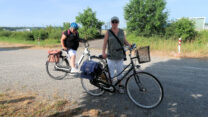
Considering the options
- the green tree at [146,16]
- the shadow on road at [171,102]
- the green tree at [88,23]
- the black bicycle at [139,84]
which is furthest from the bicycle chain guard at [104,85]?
the green tree at [88,23]

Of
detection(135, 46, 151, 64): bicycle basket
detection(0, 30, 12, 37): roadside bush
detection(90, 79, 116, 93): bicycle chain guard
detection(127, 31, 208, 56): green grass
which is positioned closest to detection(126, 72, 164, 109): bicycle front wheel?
detection(135, 46, 151, 64): bicycle basket

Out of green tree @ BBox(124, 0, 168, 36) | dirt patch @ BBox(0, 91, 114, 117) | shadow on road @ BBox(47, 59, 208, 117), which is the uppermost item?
green tree @ BBox(124, 0, 168, 36)

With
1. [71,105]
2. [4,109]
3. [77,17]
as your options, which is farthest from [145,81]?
[77,17]

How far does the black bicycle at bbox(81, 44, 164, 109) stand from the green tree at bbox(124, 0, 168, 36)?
1388 cm

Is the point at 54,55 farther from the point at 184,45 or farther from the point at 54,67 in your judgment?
the point at 184,45

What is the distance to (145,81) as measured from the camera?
2916mm

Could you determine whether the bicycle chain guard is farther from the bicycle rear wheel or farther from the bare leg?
the bicycle rear wheel

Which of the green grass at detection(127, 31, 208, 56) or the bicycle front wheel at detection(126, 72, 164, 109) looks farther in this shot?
the green grass at detection(127, 31, 208, 56)

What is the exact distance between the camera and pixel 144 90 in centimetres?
308

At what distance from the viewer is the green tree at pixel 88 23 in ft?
76.4

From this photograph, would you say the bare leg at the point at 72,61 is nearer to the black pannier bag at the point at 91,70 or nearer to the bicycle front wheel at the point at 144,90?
the black pannier bag at the point at 91,70

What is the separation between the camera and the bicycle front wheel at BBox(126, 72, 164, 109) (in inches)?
113

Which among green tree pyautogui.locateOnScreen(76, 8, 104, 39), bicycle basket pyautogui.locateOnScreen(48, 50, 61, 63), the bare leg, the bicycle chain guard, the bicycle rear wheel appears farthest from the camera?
green tree pyautogui.locateOnScreen(76, 8, 104, 39)

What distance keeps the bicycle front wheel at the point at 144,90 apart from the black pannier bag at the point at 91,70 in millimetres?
735
